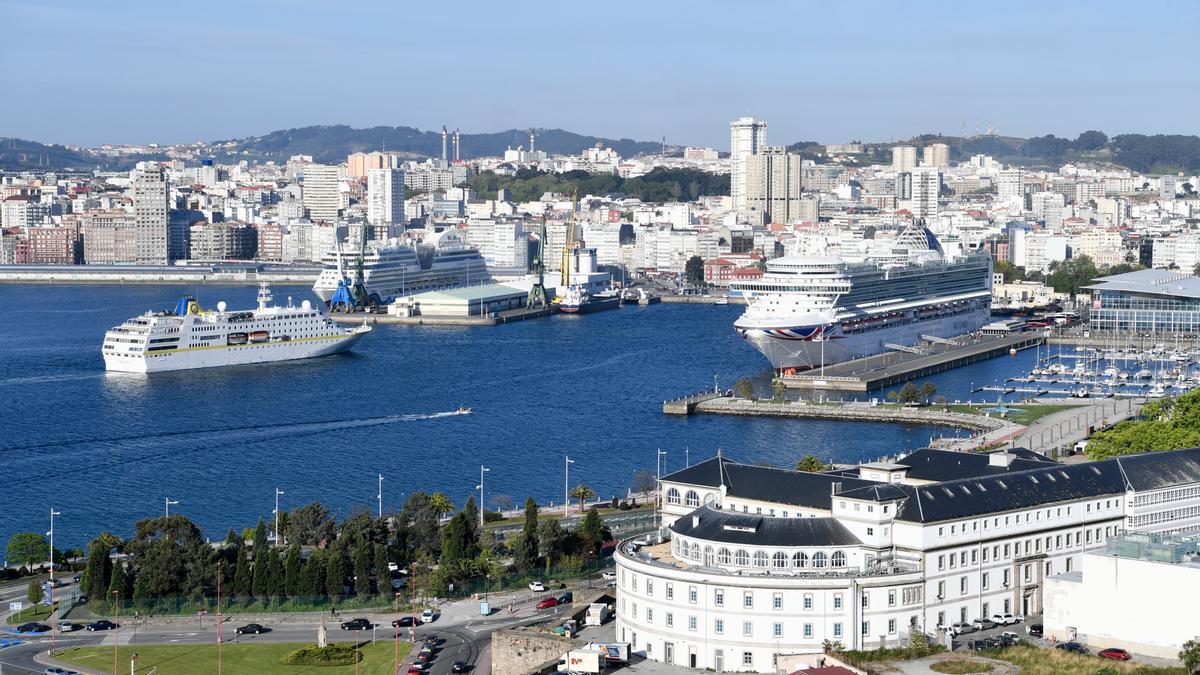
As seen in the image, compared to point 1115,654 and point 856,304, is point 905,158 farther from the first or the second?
point 1115,654

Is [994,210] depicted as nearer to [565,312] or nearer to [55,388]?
[565,312]

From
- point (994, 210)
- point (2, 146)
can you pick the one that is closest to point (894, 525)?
point (994, 210)

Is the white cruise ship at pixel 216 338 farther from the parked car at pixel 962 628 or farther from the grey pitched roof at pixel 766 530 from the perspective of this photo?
the parked car at pixel 962 628

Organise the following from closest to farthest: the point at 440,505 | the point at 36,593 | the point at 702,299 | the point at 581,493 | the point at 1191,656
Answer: the point at 1191,656 < the point at 36,593 < the point at 440,505 < the point at 581,493 < the point at 702,299

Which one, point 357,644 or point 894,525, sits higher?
point 894,525

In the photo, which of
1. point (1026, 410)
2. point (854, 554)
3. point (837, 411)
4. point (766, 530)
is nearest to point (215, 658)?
point (766, 530)

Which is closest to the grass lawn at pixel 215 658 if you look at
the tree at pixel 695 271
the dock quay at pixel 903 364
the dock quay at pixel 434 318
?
the dock quay at pixel 903 364
